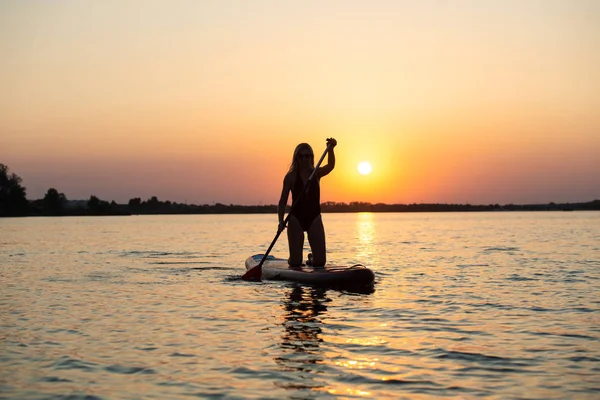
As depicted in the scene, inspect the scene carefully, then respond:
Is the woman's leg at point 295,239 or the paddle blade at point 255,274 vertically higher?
the woman's leg at point 295,239

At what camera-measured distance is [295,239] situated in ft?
51.2

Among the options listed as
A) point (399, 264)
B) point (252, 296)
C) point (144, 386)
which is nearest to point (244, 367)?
point (144, 386)

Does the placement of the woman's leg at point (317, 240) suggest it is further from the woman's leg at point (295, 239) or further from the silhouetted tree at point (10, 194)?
the silhouetted tree at point (10, 194)

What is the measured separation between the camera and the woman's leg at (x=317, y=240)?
602 inches

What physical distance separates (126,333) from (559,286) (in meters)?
10.2

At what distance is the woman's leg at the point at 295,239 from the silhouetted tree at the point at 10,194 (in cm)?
14418

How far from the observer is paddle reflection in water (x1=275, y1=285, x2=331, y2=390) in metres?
7.16

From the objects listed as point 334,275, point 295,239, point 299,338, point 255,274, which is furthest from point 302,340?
point 255,274

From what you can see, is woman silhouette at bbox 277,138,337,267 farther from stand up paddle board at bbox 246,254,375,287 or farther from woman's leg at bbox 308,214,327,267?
stand up paddle board at bbox 246,254,375,287

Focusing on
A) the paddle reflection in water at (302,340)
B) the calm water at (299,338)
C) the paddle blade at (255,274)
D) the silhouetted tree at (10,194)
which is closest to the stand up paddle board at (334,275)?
the calm water at (299,338)

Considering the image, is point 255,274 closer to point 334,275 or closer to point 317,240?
point 317,240

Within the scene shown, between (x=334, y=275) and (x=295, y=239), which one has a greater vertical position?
(x=295, y=239)

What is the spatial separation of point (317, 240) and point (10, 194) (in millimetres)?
147796

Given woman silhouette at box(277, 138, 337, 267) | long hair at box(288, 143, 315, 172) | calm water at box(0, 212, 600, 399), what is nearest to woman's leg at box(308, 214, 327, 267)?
woman silhouette at box(277, 138, 337, 267)
